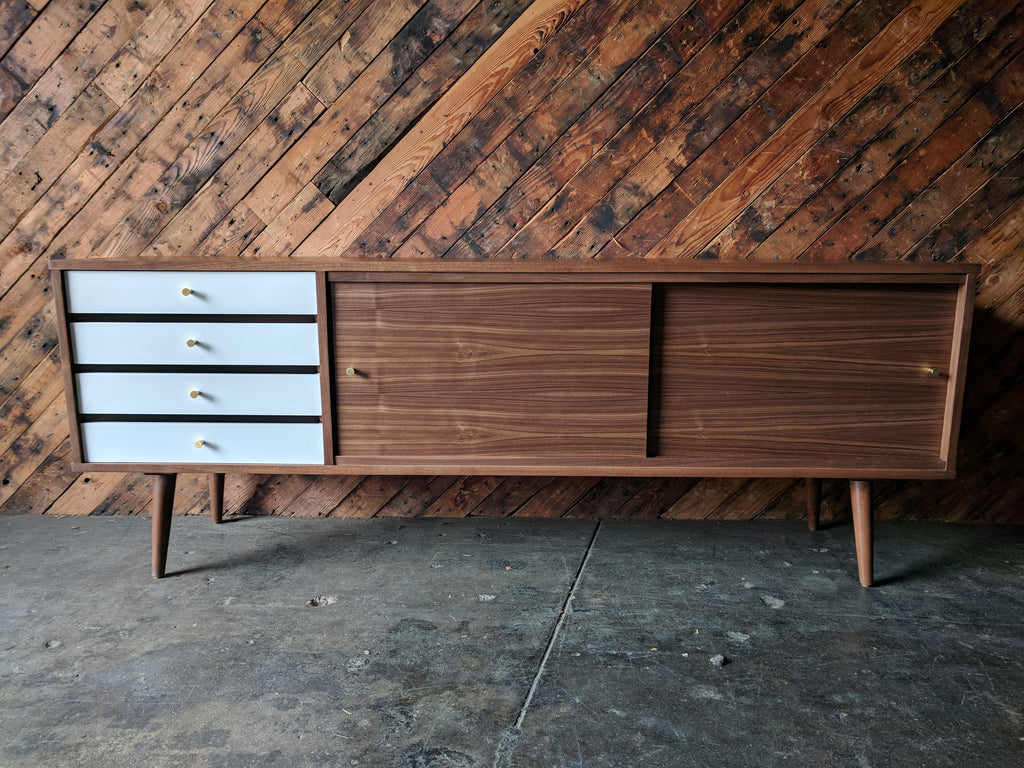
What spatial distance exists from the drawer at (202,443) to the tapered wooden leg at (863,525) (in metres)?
1.28

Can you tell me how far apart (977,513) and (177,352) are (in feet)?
7.45

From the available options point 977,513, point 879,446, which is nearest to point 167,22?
point 879,446

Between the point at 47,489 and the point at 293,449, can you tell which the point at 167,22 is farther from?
the point at 47,489

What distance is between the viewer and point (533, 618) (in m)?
1.48

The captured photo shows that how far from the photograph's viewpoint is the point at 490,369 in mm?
1544

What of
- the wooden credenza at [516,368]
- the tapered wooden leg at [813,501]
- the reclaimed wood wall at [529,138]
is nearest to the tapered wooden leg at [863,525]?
the wooden credenza at [516,368]

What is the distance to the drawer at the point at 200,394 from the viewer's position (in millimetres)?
1556

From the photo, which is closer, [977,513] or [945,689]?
[945,689]

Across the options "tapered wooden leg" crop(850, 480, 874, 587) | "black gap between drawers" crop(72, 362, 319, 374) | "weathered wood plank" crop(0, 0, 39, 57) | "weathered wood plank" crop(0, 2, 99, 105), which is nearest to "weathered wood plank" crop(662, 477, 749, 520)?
"tapered wooden leg" crop(850, 480, 874, 587)

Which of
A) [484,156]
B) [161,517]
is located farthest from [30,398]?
[484,156]

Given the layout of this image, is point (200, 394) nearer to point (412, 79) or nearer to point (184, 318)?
point (184, 318)

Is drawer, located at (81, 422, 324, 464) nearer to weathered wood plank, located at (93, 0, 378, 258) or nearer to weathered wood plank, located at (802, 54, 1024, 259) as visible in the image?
weathered wood plank, located at (93, 0, 378, 258)

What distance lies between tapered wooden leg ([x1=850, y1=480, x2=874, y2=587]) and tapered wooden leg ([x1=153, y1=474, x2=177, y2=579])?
1654 millimetres

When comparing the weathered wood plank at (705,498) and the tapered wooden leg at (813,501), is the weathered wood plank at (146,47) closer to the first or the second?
the weathered wood plank at (705,498)
